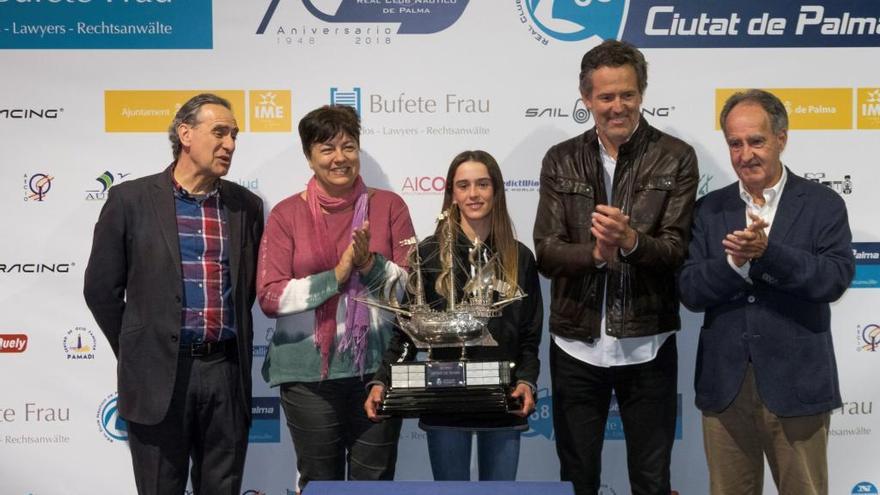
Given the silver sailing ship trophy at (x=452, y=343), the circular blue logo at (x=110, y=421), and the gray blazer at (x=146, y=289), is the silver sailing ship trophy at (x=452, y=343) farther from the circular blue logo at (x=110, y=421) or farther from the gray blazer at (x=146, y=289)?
the circular blue logo at (x=110, y=421)

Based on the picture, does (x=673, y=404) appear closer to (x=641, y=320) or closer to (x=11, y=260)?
(x=641, y=320)

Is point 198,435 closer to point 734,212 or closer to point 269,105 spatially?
point 269,105

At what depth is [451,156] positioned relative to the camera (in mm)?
4379

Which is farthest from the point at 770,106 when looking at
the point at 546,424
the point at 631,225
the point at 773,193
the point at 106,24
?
the point at 106,24

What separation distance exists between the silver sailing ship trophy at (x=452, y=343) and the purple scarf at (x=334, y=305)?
1.03 feet

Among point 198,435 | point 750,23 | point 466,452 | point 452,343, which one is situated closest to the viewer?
point 452,343

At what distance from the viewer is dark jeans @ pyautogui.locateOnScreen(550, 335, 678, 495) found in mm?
3168

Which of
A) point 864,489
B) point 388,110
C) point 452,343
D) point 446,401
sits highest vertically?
point 388,110

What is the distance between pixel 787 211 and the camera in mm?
3016

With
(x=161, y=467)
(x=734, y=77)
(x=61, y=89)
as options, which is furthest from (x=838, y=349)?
(x=61, y=89)

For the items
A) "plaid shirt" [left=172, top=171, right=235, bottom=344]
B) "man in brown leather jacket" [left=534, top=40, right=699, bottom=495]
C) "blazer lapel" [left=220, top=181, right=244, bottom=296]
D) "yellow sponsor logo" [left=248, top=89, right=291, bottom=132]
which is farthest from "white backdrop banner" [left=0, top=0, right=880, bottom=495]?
"man in brown leather jacket" [left=534, top=40, right=699, bottom=495]

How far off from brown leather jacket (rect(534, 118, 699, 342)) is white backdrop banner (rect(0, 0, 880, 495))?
3.74 feet

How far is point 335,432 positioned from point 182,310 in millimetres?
717

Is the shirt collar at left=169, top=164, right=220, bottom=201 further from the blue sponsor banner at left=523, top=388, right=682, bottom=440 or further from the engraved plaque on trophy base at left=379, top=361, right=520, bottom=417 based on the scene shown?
the blue sponsor banner at left=523, top=388, right=682, bottom=440
